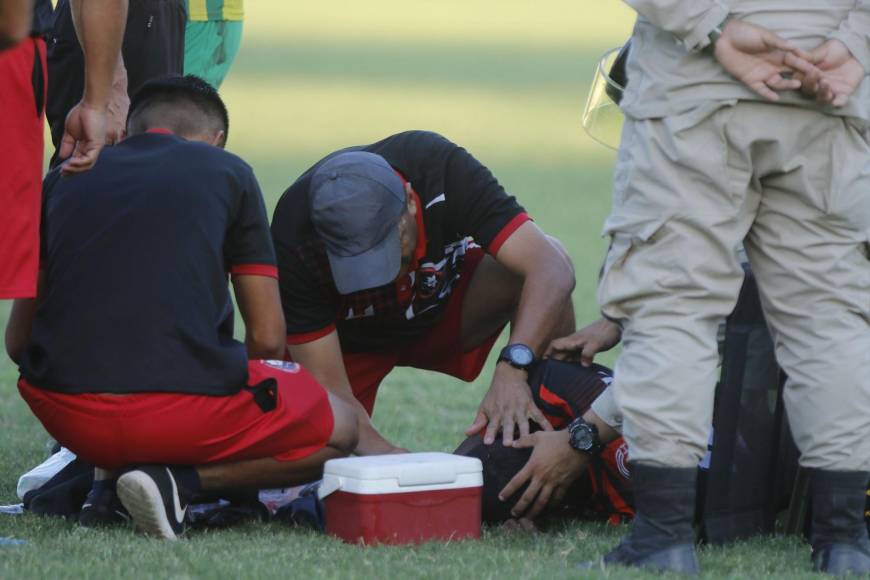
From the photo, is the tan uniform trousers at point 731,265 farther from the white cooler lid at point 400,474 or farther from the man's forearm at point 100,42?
the man's forearm at point 100,42

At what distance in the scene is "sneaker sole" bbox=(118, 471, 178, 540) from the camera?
3.59m

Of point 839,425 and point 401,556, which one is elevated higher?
point 839,425

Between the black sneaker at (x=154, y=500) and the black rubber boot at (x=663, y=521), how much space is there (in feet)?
3.30

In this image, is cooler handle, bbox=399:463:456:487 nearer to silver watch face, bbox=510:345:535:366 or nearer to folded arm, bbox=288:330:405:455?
silver watch face, bbox=510:345:535:366

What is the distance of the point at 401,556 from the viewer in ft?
11.2

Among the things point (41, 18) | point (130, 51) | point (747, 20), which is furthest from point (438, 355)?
point (747, 20)

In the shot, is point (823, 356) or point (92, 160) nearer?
point (823, 356)

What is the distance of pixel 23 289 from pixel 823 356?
5.63 feet

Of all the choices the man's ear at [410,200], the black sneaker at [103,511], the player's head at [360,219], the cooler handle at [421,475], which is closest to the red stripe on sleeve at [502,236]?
the man's ear at [410,200]

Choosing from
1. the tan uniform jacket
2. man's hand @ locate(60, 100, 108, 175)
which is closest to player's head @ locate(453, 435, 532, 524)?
the tan uniform jacket

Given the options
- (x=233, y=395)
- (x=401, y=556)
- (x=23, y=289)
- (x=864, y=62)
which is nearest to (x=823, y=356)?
(x=864, y=62)

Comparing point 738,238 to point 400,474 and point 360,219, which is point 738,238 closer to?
point 400,474

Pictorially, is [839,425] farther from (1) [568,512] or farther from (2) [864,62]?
(1) [568,512]

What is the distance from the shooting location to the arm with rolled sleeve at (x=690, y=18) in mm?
3178
